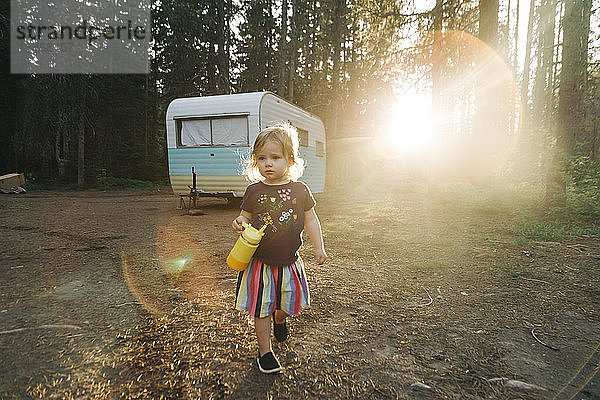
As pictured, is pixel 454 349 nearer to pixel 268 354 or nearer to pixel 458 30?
pixel 268 354

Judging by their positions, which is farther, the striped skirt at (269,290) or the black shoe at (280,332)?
the black shoe at (280,332)

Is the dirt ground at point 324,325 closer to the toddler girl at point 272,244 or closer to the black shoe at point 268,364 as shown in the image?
the black shoe at point 268,364

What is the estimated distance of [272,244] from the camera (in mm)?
2188

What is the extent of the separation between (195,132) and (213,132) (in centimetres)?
57

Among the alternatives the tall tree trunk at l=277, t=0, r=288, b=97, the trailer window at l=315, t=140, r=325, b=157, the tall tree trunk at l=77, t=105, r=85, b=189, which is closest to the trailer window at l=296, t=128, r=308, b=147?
the trailer window at l=315, t=140, r=325, b=157

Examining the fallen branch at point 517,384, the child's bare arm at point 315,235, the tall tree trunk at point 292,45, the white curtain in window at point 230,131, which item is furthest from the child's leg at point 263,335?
the tall tree trunk at point 292,45

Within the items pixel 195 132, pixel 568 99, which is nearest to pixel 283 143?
pixel 195 132

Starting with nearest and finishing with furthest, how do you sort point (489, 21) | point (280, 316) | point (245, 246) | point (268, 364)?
point (245, 246), point (268, 364), point (280, 316), point (489, 21)

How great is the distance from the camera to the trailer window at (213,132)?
9.12m

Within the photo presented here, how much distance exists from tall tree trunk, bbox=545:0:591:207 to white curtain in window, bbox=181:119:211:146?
323 inches

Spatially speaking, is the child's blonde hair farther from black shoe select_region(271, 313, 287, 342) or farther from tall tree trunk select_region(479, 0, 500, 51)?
tall tree trunk select_region(479, 0, 500, 51)

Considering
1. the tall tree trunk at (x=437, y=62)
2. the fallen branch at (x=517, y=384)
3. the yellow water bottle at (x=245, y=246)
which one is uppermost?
the tall tree trunk at (x=437, y=62)

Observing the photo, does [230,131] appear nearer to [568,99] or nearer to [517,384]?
[568,99]

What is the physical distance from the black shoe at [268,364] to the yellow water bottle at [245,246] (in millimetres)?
580
